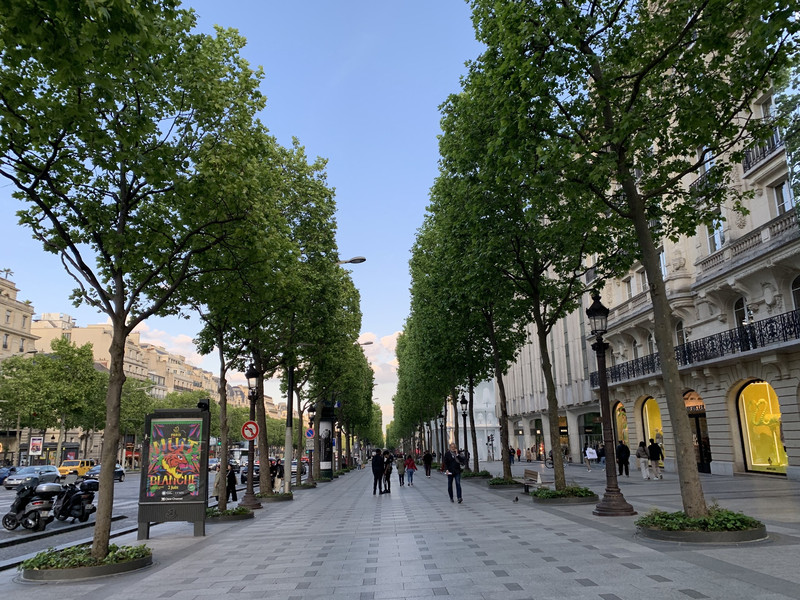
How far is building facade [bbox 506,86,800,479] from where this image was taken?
70.7 feet

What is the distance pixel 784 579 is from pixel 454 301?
58.9 ft

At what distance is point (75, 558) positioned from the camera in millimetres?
9383

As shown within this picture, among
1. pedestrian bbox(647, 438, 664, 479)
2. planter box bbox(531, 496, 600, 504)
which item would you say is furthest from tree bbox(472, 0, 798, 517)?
pedestrian bbox(647, 438, 664, 479)

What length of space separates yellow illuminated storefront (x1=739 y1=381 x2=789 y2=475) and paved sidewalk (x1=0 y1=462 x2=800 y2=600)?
9.15 m

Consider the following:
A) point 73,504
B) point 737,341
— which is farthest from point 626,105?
point 73,504

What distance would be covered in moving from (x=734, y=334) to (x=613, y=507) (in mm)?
14545

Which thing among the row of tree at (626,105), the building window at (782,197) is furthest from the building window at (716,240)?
the row of tree at (626,105)

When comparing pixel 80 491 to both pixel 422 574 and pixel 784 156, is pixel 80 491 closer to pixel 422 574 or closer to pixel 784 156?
pixel 422 574

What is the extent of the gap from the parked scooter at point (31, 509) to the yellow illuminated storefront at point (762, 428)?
1009 inches

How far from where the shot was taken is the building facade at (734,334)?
21.6 m

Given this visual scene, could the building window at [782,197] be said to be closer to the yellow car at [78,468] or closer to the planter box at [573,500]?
the planter box at [573,500]

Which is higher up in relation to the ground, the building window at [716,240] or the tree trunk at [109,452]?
the building window at [716,240]

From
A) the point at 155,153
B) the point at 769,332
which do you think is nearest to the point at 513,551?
the point at 155,153

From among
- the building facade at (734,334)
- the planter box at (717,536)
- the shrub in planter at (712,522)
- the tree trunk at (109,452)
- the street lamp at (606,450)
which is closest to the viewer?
the planter box at (717,536)
